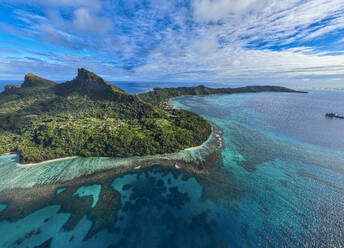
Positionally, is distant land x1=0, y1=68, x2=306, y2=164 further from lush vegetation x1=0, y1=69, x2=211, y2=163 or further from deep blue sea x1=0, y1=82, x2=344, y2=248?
deep blue sea x1=0, y1=82, x2=344, y2=248

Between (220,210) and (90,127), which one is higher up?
(90,127)

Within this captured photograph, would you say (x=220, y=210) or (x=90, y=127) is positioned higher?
(x=90, y=127)

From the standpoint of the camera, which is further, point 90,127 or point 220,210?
point 90,127

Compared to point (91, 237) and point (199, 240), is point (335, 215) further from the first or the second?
point (91, 237)

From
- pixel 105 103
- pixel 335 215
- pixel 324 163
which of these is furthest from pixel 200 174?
pixel 105 103

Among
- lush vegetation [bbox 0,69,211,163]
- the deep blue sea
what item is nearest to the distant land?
lush vegetation [bbox 0,69,211,163]

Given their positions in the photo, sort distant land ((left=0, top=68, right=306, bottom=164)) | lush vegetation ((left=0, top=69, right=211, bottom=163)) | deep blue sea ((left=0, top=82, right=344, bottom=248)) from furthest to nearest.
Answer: lush vegetation ((left=0, top=69, right=211, bottom=163))
distant land ((left=0, top=68, right=306, bottom=164))
deep blue sea ((left=0, top=82, right=344, bottom=248))

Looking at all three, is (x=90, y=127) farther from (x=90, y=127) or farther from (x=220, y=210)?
(x=220, y=210)

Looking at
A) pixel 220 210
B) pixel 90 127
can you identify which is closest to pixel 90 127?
pixel 90 127
